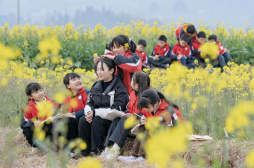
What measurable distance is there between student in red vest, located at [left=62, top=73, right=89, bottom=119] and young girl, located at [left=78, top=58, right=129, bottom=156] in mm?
149

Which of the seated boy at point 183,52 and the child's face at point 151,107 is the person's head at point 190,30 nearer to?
the seated boy at point 183,52

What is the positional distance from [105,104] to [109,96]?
0.09m

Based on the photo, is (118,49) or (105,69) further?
(118,49)

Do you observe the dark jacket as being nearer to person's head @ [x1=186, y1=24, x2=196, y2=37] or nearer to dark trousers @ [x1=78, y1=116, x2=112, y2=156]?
dark trousers @ [x1=78, y1=116, x2=112, y2=156]

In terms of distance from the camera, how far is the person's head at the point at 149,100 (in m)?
4.09

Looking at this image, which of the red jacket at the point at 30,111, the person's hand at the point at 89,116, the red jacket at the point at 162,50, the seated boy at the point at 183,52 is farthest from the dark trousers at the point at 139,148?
the red jacket at the point at 162,50

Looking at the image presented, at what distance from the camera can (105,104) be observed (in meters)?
4.86

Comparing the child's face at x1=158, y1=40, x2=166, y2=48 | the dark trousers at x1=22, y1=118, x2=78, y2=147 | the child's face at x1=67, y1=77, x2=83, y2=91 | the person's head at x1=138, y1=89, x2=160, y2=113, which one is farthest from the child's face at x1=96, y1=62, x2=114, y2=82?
the child's face at x1=158, y1=40, x2=166, y2=48

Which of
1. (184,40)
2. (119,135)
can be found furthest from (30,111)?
(184,40)

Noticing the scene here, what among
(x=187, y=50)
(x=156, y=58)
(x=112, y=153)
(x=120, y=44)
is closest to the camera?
(x=112, y=153)

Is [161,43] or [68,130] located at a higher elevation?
[161,43]

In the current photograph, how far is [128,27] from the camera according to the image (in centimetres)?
1317

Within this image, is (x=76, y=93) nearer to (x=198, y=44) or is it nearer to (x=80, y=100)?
(x=80, y=100)

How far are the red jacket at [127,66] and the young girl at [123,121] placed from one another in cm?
40
